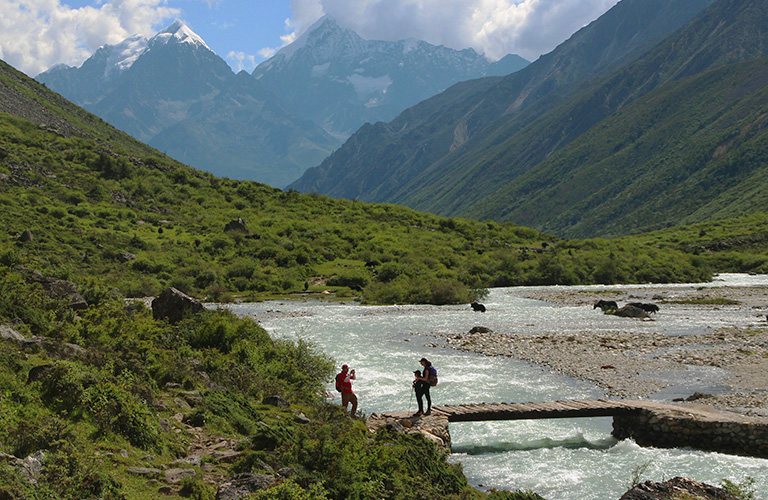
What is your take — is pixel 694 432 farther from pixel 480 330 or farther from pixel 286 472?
pixel 480 330

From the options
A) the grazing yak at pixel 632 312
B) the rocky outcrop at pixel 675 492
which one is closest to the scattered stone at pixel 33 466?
the rocky outcrop at pixel 675 492

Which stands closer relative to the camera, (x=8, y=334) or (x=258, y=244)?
(x=8, y=334)

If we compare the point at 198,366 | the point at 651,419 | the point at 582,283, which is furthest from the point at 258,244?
the point at 651,419

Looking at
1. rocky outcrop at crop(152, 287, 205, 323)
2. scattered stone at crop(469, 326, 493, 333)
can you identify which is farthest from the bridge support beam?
scattered stone at crop(469, 326, 493, 333)

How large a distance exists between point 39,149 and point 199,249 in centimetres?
3358

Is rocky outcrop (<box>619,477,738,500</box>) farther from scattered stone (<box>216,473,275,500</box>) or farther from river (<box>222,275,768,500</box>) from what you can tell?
scattered stone (<box>216,473,275,500</box>)

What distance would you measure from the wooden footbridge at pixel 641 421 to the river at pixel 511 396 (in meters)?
0.46

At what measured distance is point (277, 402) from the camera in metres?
18.8

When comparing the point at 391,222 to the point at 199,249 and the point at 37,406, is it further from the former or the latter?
the point at 37,406

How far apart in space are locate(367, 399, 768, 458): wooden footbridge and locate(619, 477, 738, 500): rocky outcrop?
5965 mm

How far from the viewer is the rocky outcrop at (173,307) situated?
2786 cm

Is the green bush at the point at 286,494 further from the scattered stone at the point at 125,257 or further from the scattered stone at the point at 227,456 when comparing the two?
the scattered stone at the point at 125,257

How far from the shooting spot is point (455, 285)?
6431 centimetres

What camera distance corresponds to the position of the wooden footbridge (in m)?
19.0
